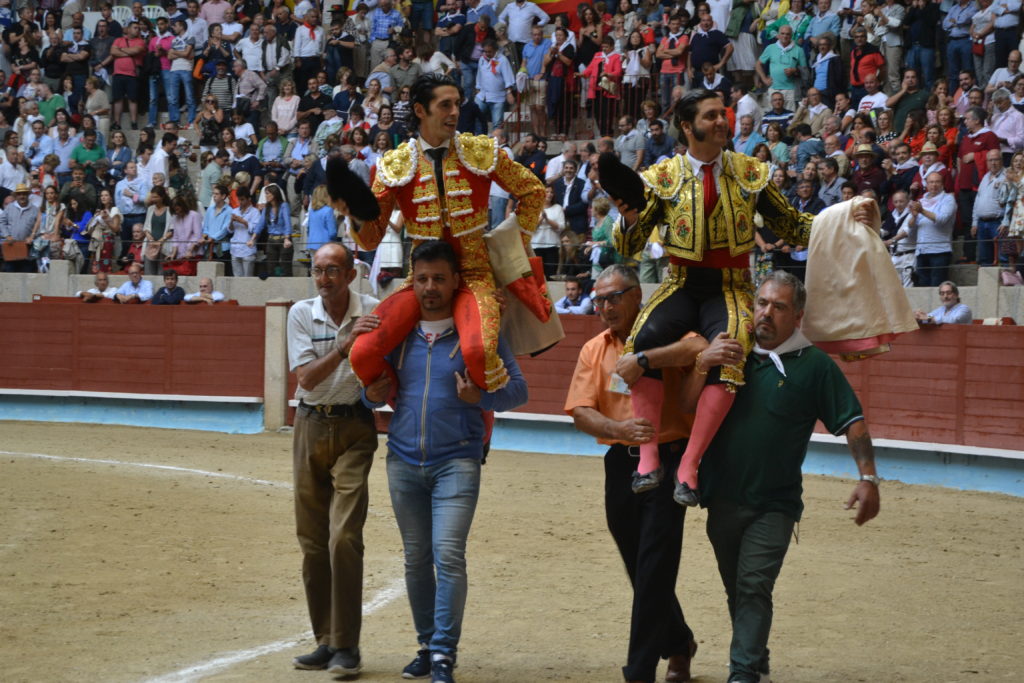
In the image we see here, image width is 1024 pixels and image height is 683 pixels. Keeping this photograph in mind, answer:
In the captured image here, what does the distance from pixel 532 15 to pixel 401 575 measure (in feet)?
35.3

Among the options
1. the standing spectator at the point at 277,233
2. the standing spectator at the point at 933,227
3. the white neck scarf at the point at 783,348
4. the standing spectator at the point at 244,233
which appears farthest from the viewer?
the standing spectator at the point at 244,233

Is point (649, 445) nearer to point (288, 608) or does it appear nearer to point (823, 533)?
point (288, 608)

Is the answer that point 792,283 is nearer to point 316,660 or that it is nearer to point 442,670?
point 442,670

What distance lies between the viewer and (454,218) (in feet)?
15.8

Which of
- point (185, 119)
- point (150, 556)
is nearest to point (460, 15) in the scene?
point (185, 119)

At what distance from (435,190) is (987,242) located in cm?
738

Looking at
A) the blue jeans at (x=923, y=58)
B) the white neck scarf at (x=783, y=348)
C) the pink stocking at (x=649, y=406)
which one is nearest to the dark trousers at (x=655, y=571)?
the pink stocking at (x=649, y=406)

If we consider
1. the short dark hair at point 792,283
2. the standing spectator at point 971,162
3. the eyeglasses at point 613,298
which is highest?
the standing spectator at point 971,162

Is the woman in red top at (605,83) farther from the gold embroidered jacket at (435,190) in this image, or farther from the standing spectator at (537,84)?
the gold embroidered jacket at (435,190)

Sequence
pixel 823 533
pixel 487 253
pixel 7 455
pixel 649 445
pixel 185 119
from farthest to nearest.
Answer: pixel 185 119 < pixel 7 455 < pixel 823 533 < pixel 487 253 < pixel 649 445

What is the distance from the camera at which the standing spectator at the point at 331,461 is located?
491 cm

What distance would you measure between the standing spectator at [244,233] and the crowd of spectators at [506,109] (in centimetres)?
3

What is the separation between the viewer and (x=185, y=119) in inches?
742

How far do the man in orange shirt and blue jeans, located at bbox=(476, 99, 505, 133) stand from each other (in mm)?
11474
